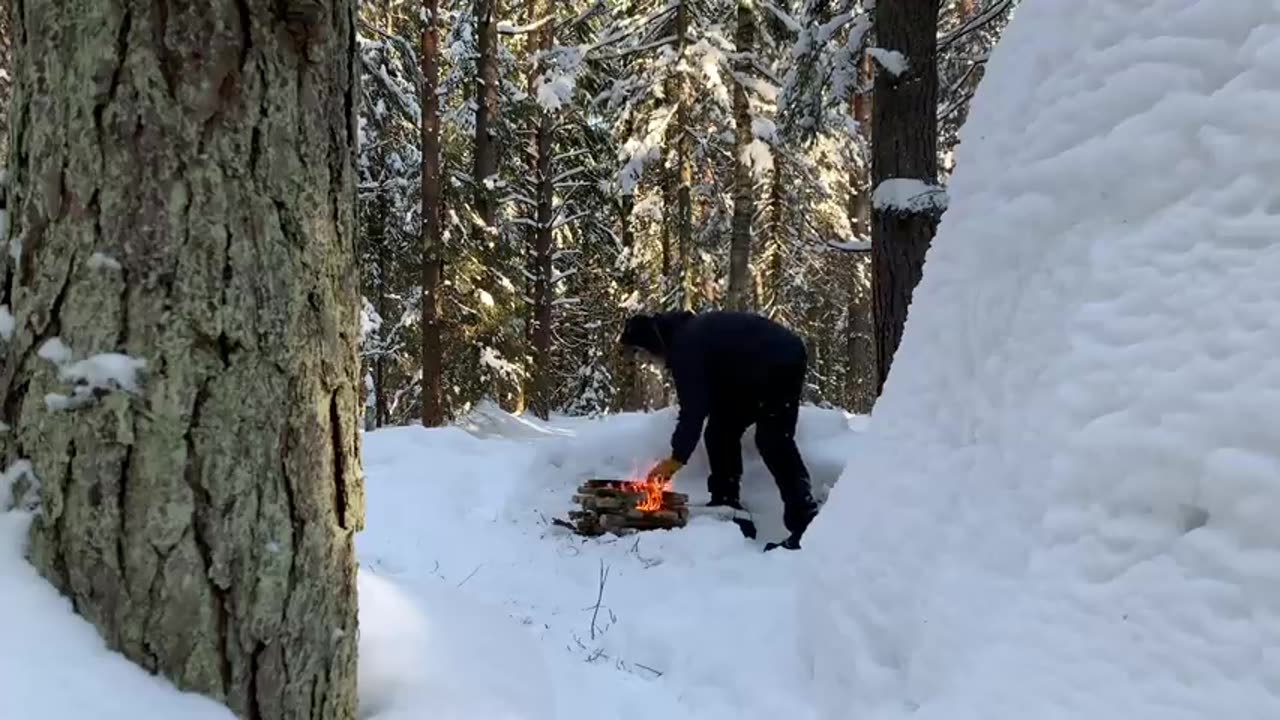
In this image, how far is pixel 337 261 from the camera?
1.73 metres

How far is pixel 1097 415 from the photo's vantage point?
1.94 m

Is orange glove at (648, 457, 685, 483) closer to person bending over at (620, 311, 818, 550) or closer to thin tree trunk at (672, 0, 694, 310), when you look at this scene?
person bending over at (620, 311, 818, 550)

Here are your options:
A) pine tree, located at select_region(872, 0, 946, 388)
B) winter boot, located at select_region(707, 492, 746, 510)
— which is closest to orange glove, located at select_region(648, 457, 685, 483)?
winter boot, located at select_region(707, 492, 746, 510)

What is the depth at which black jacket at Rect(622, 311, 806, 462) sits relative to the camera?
5441mm

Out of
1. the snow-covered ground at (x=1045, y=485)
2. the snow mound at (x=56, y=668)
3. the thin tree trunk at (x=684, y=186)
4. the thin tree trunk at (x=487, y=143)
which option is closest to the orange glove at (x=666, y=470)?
the snow-covered ground at (x=1045, y=485)

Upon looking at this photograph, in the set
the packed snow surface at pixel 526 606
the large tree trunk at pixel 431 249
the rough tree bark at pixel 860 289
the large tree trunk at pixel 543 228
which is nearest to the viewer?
the packed snow surface at pixel 526 606

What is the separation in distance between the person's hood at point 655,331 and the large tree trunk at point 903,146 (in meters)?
1.41

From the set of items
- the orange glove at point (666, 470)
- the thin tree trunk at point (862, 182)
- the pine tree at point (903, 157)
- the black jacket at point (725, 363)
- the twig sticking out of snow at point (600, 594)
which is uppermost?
the thin tree trunk at point (862, 182)

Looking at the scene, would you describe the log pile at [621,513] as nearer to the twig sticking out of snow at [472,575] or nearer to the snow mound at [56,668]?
the twig sticking out of snow at [472,575]

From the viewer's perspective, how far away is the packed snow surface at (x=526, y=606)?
57.7 inches

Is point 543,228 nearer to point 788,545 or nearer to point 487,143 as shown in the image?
point 487,143

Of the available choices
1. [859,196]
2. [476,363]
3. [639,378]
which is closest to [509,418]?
[476,363]

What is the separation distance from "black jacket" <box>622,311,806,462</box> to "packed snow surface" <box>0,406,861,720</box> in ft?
2.43

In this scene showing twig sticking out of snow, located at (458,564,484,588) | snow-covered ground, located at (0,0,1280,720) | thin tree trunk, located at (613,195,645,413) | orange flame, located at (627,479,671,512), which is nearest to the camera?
snow-covered ground, located at (0,0,1280,720)
